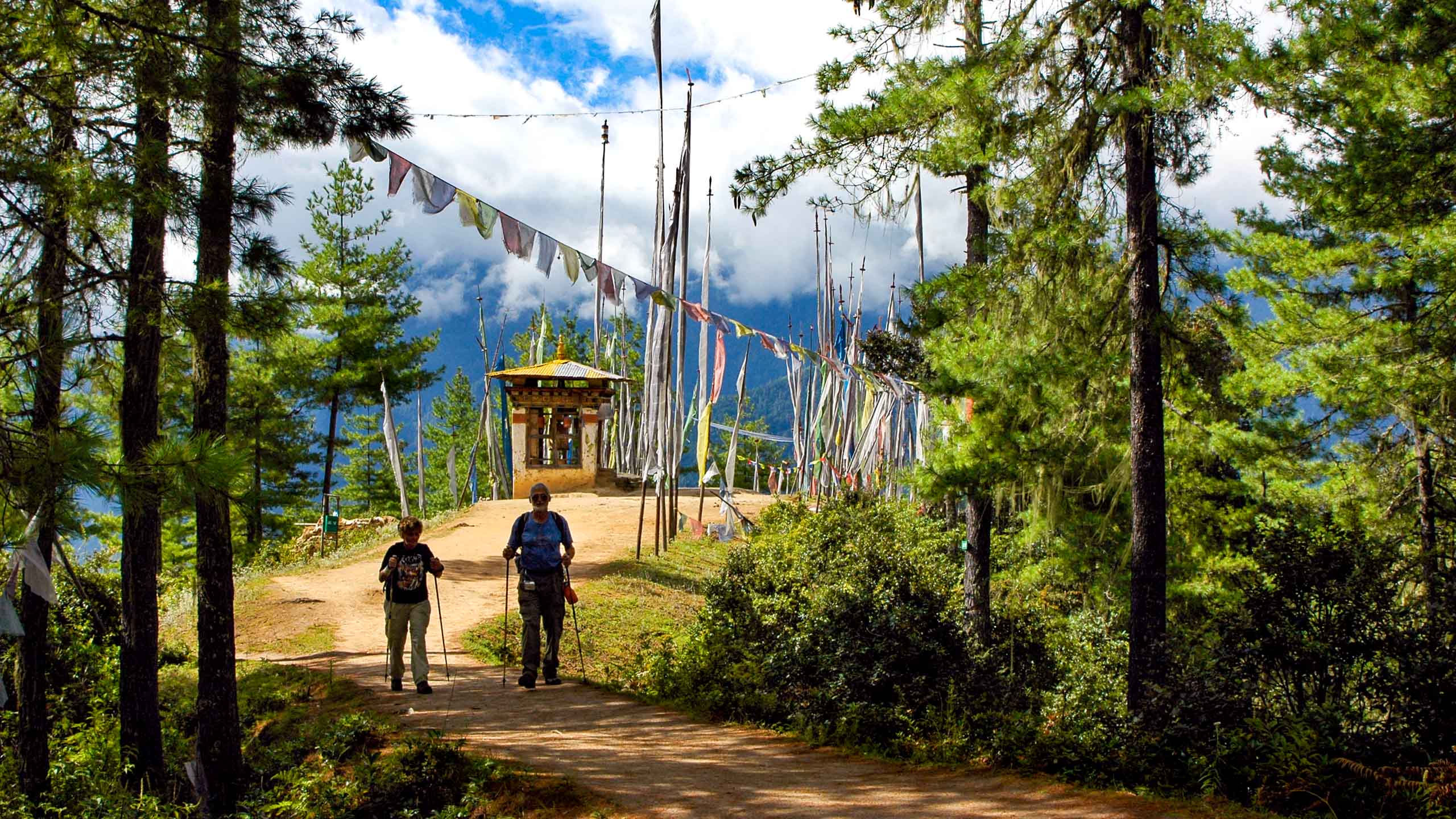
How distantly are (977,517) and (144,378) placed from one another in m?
8.60

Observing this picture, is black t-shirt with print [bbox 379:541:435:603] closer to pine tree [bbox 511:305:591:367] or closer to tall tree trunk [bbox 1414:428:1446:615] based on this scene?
tall tree trunk [bbox 1414:428:1446:615]

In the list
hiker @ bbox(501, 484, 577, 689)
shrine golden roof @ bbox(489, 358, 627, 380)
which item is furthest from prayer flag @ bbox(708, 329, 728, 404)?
hiker @ bbox(501, 484, 577, 689)

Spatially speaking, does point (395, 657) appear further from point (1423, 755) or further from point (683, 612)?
point (1423, 755)

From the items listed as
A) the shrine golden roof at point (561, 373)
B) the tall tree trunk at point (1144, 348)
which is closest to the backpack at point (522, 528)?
the tall tree trunk at point (1144, 348)

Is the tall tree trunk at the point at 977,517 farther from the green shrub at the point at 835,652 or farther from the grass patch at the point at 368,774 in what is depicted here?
the grass patch at the point at 368,774

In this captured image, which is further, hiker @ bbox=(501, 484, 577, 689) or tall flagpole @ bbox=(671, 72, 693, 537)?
tall flagpole @ bbox=(671, 72, 693, 537)

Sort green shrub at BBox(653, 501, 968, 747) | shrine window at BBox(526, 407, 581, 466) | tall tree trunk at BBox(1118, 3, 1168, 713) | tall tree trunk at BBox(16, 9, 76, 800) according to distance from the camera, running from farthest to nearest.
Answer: shrine window at BBox(526, 407, 581, 466), tall tree trunk at BBox(1118, 3, 1168, 713), green shrub at BBox(653, 501, 968, 747), tall tree trunk at BBox(16, 9, 76, 800)

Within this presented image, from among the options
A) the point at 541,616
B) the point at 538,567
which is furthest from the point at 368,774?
the point at 541,616

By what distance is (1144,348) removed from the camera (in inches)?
343

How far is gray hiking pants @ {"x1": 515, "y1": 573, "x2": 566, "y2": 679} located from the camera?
9078 mm

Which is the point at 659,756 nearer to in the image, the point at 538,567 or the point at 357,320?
the point at 538,567

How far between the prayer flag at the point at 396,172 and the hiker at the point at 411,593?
3.25 metres

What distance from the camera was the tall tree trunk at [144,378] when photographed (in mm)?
6008

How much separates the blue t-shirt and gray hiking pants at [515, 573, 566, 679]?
0.33 feet
